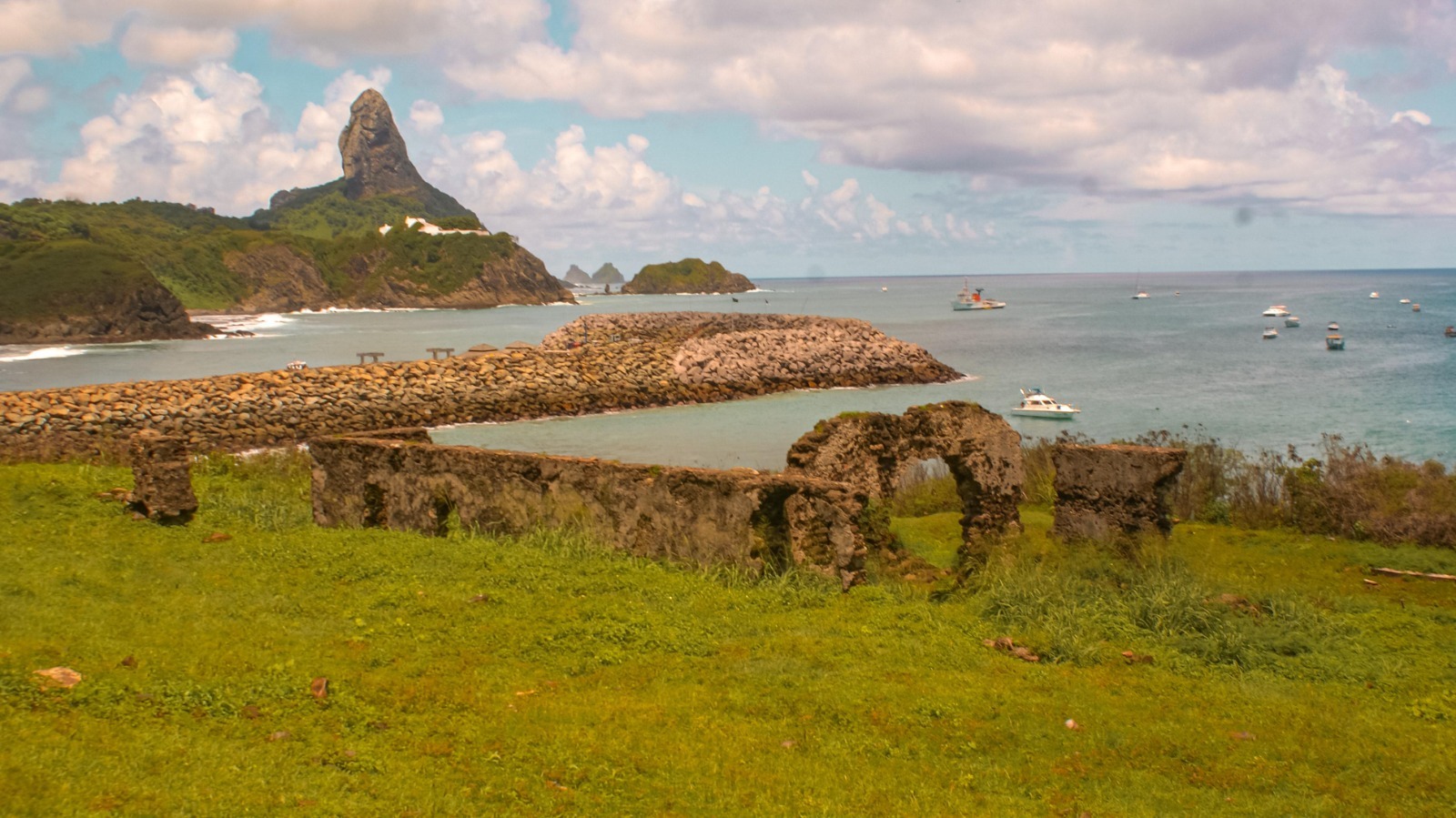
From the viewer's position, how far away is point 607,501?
11469mm

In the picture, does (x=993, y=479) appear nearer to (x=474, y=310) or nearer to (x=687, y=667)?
(x=687, y=667)

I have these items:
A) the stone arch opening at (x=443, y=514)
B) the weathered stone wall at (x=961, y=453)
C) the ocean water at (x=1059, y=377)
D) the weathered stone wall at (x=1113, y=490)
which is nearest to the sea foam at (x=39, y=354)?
the ocean water at (x=1059, y=377)

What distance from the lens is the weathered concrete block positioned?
11438 mm

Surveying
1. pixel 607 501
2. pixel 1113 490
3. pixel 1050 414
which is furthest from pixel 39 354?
pixel 1113 490

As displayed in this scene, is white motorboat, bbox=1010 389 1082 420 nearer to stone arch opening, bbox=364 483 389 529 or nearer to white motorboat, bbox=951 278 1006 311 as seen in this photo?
stone arch opening, bbox=364 483 389 529

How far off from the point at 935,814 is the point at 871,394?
3977 cm

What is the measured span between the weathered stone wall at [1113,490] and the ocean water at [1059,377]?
13858 mm

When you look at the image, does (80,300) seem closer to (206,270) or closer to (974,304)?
(206,270)

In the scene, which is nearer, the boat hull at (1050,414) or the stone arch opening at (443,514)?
the stone arch opening at (443,514)

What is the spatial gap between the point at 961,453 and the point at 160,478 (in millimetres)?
9250

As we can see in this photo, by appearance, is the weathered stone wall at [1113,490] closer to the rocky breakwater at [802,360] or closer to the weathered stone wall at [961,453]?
the weathered stone wall at [961,453]

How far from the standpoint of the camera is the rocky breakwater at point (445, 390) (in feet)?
92.0

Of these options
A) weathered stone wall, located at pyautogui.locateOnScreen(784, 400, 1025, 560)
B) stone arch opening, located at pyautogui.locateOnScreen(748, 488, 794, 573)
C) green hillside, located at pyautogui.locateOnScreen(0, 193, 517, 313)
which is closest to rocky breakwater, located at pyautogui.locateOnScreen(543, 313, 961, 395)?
weathered stone wall, located at pyautogui.locateOnScreen(784, 400, 1025, 560)

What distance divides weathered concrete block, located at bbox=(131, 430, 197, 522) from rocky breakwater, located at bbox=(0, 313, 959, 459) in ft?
23.9
